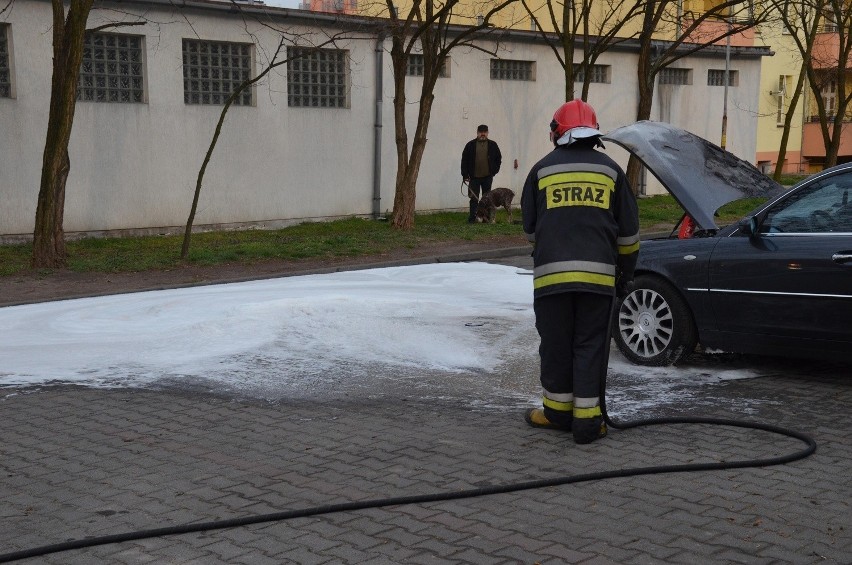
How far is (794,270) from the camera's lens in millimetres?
7539

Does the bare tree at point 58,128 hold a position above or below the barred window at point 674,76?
below

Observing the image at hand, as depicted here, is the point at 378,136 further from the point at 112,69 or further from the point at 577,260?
the point at 577,260

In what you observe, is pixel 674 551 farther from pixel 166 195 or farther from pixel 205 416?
pixel 166 195

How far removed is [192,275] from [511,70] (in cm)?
1411

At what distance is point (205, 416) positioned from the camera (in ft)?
22.5

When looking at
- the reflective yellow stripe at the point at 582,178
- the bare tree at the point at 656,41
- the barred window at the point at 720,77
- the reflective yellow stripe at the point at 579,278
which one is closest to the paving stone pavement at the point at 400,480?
the reflective yellow stripe at the point at 579,278

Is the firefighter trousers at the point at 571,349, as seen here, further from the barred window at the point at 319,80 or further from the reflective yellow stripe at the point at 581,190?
the barred window at the point at 319,80

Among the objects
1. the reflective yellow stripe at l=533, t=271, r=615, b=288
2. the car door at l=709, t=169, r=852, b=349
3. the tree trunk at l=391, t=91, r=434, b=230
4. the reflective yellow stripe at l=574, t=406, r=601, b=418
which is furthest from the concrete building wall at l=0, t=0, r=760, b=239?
the reflective yellow stripe at l=574, t=406, r=601, b=418

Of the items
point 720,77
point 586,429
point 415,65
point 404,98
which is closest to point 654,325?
point 586,429

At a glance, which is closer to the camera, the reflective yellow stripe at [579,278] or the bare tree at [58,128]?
the reflective yellow stripe at [579,278]

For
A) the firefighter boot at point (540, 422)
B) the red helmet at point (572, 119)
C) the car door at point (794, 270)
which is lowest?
the firefighter boot at point (540, 422)

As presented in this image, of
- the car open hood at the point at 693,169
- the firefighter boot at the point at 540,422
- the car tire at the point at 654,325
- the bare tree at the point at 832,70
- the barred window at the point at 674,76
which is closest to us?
the firefighter boot at the point at 540,422

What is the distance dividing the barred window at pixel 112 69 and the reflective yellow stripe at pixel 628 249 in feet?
46.9

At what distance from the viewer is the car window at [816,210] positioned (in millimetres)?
7543
